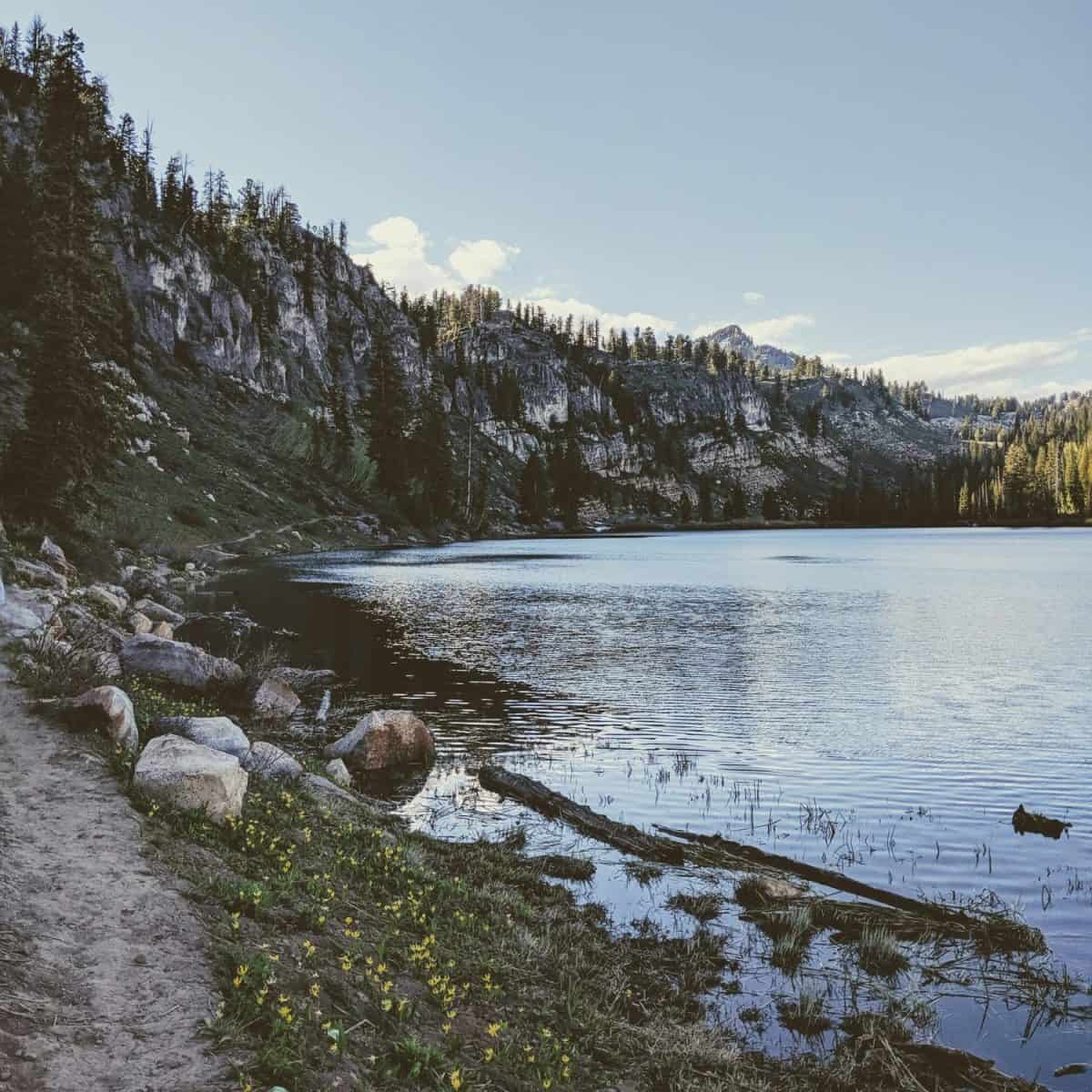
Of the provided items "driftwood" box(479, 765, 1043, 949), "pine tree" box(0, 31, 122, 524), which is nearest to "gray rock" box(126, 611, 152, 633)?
"pine tree" box(0, 31, 122, 524)

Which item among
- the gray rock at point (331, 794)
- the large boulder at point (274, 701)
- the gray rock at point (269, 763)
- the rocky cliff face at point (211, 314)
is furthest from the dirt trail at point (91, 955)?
the rocky cliff face at point (211, 314)

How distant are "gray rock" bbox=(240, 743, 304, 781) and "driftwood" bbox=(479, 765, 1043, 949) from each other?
498cm

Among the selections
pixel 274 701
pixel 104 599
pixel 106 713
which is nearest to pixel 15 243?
pixel 104 599

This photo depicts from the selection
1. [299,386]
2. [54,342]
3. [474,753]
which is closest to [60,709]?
[474,753]

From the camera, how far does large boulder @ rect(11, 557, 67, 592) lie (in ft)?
94.4

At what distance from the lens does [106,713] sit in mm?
14633

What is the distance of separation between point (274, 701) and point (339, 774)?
7451mm

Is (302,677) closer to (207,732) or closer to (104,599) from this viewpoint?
(104,599)

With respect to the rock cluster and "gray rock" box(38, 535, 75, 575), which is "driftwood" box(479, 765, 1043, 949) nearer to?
the rock cluster

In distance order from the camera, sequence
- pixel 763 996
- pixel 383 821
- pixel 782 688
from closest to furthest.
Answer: pixel 763 996
pixel 383 821
pixel 782 688

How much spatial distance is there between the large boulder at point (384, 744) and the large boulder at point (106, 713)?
6.37 meters

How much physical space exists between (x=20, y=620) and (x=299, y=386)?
151 meters

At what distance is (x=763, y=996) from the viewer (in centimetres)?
1053

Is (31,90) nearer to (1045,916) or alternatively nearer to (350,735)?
(350,735)
